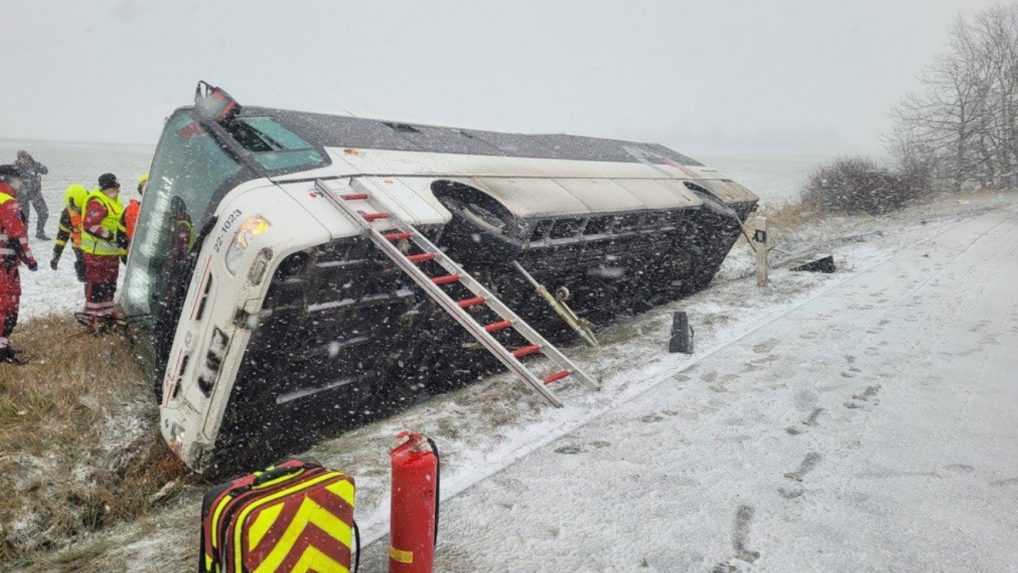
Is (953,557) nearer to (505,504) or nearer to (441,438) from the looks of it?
(505,504)

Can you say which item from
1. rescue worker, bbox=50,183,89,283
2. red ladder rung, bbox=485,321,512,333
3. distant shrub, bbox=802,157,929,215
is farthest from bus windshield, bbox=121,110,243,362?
distant shrub, bbox=802,157,929,215

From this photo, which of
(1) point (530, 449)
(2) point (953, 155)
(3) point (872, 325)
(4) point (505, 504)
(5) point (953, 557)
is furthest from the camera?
(2) point (953, 155)

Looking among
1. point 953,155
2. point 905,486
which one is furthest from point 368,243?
point 953,155

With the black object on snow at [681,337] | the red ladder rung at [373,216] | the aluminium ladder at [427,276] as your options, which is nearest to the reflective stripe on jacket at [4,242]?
the aluminium ladder at [427,276]

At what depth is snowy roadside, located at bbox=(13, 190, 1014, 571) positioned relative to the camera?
3.22m

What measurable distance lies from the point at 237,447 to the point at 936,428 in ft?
14.5

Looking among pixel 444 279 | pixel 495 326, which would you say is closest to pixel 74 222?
pixel 444 279

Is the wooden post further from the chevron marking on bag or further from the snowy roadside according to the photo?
the chevron marking on bag

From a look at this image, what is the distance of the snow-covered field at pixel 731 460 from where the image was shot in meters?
3.00

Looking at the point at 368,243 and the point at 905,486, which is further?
the point at 368,243

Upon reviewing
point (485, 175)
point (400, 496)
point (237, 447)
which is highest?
point (485, 175)

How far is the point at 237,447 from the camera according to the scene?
4.13 meters

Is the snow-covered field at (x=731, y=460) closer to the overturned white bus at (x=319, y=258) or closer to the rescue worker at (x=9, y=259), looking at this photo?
the overturned white bus at (x=319, y=258)

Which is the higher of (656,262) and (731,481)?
(656,262)
